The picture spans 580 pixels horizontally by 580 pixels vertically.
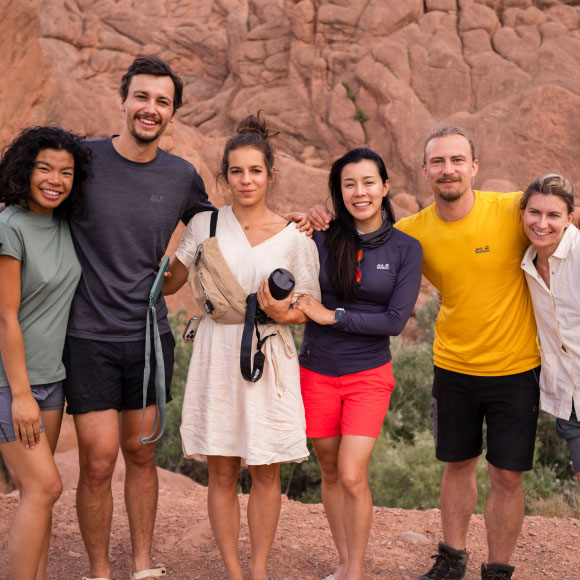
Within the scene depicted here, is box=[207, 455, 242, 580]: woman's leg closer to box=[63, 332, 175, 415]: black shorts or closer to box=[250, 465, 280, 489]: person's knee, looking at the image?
box=[250, 465, 280, 489]: person's knee

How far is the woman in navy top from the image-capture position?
3.32m

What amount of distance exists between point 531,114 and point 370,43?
6.28 m

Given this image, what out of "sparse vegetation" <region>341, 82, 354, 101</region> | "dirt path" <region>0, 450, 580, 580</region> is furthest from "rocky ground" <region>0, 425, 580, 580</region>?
"sparse vegetation" <region>341, 82, 354, 101</region>

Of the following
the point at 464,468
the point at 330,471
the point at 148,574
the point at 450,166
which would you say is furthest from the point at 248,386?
the point at 450,166

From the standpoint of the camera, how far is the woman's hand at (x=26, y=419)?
292 centimetres

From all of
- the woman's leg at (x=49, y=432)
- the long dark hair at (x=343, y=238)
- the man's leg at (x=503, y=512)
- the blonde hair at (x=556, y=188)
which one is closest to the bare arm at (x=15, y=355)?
the woman's leg at (x=49, y=432)

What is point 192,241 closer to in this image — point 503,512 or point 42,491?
point 42,491

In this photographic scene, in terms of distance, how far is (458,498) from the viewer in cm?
391

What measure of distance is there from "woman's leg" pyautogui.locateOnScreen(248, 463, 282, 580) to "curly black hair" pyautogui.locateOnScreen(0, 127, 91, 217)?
1.64 metres

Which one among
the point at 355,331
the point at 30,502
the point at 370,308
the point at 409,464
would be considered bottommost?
the point at 409,464

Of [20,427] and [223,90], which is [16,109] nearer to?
[20,427]

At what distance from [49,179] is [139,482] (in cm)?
172

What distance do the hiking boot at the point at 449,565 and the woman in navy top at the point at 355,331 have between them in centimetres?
75

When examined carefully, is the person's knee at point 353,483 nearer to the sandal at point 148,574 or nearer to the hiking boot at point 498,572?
Result: the hiking boot at point 498,572
